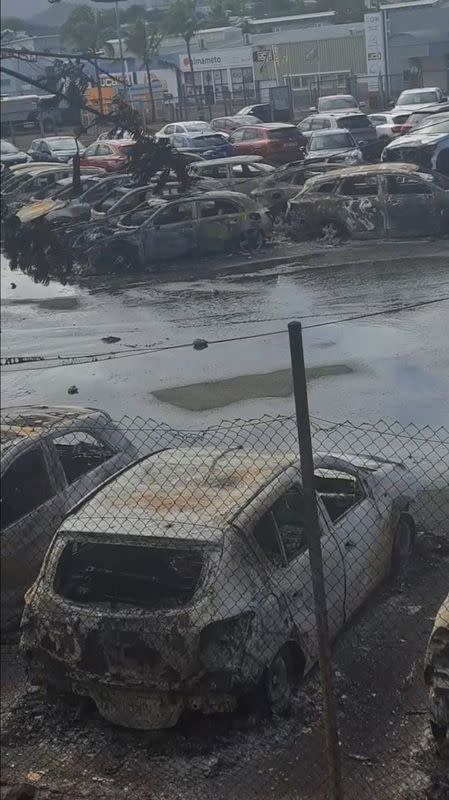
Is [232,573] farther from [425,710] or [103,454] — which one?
[103,454]

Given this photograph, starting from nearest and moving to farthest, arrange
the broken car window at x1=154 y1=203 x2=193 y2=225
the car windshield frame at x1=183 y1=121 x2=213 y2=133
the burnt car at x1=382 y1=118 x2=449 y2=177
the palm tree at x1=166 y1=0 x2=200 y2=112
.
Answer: the palm tree at x1=166 y1=0 x2=200 y2=112, the broken car window at x1=154 y1=203 x2=193 y2=225, the burnt car at x1=382 y1=118 x2=449 y2=177, the car windshield frame at x1=183 y1=121 x2=213 y2=133

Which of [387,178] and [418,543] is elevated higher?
[387,178]

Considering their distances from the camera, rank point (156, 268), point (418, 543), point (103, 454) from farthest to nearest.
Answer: point (156, 268), point (103, 454), point (418, 543)

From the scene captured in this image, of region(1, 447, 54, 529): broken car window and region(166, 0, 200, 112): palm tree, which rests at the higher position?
region(166, 0, 200, 112): palm tree

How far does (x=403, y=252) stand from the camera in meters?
14.4

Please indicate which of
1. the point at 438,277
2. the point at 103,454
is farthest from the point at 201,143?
the point at 103,454

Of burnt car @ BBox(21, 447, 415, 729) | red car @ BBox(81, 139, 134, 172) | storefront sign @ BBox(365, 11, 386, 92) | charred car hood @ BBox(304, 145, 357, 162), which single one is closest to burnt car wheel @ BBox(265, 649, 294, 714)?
burnt car @ BBox(21, 447, 415, 729)

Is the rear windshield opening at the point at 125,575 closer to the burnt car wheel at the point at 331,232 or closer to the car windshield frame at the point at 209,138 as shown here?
the burnt car wheel at the point at 331,232

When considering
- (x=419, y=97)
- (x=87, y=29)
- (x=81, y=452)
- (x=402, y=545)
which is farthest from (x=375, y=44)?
(x=402, y=545)

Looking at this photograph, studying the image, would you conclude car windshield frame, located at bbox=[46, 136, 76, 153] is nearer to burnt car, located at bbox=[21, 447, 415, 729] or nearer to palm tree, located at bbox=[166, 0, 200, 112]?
palm tree, located at bbox=[166, 0, 200, 112]

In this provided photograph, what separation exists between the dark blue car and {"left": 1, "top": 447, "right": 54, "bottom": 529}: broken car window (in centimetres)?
1551

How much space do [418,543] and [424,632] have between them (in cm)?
92

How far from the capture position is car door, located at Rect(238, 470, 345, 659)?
4750mm

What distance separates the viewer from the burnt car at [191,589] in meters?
4.49
